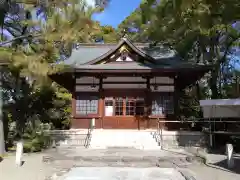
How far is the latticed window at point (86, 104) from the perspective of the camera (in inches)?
779

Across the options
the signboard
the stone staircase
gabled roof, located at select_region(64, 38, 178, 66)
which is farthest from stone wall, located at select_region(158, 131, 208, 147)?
gabled roof, located at select_region(64, 38, 178, 66)

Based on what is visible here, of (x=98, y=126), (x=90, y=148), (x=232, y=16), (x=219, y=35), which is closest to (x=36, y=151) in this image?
(x=90, y=148)

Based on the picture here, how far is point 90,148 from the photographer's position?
580 inches

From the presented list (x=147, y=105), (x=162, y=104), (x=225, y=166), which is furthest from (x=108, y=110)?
(x=225, y=166)

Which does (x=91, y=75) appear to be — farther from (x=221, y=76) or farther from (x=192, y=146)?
(x=221, y=76)

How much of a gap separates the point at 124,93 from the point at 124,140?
477 centimetres

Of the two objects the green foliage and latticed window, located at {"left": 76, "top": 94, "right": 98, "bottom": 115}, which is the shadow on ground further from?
latticed window, located at {"left": 76, "top": 94, "right": 98, "bottom": 115}

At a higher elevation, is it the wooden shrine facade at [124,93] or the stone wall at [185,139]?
the wooden shrine facade at [124,93]

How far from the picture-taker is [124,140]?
16.0 m

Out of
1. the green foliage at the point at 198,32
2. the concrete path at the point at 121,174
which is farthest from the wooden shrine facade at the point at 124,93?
the concrete path at the point at 121,174

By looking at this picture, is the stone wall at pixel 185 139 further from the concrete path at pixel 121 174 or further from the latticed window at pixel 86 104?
the concrete path at pixel 121 174

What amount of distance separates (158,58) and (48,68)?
1079cm

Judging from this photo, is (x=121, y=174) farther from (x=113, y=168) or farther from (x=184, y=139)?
(x=184, y=139)

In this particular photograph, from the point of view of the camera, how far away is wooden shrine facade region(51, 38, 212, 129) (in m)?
19.6
